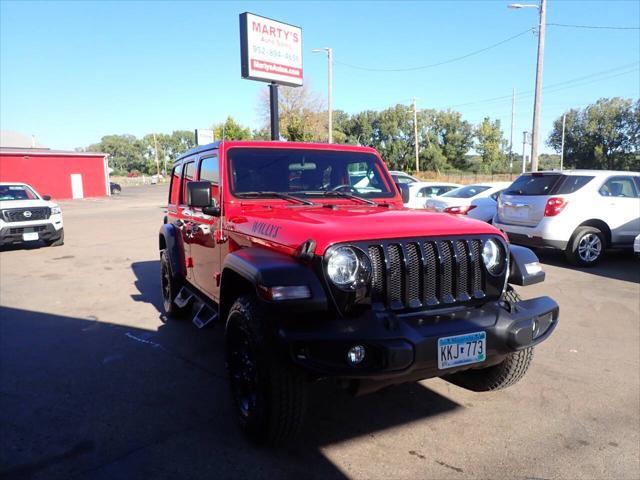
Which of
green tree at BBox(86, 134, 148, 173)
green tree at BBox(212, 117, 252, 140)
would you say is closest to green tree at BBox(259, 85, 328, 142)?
green tree at BBox(212, 117, 252, 140)

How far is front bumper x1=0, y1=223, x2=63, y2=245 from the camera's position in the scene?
11164mm

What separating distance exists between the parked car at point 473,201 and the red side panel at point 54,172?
3237cm

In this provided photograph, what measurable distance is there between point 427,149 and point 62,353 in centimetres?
6017

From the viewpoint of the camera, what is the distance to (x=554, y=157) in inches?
3191

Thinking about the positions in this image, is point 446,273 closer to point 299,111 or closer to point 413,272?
point 413,272

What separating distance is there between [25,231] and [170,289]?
25.9 feet

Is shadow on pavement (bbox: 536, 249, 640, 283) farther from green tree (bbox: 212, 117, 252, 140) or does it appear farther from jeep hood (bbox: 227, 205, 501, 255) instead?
green tree (bbox: 212, 117, 252, 140)

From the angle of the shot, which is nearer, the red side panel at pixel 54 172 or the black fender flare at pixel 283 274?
the black fender flare at pixel 283 274

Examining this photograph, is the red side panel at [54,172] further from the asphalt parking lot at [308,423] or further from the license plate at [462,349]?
the license plate at [462,349]

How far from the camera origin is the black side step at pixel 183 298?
16.6 feet

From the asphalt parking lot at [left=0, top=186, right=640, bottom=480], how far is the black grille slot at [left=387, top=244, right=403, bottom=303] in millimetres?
1003

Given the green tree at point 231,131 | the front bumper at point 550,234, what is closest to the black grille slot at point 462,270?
the front bumper at point 550,234

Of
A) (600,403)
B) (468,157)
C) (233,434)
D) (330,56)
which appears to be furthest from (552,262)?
(468,157)

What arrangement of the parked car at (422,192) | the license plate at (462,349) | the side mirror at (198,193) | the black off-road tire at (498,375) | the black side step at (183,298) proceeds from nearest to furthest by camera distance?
the license plate at (462,349)
the black off-road tire at (498,375)
the side mirror at (198,193)
the black side step at (183,298)
the parked car at (422,192)
